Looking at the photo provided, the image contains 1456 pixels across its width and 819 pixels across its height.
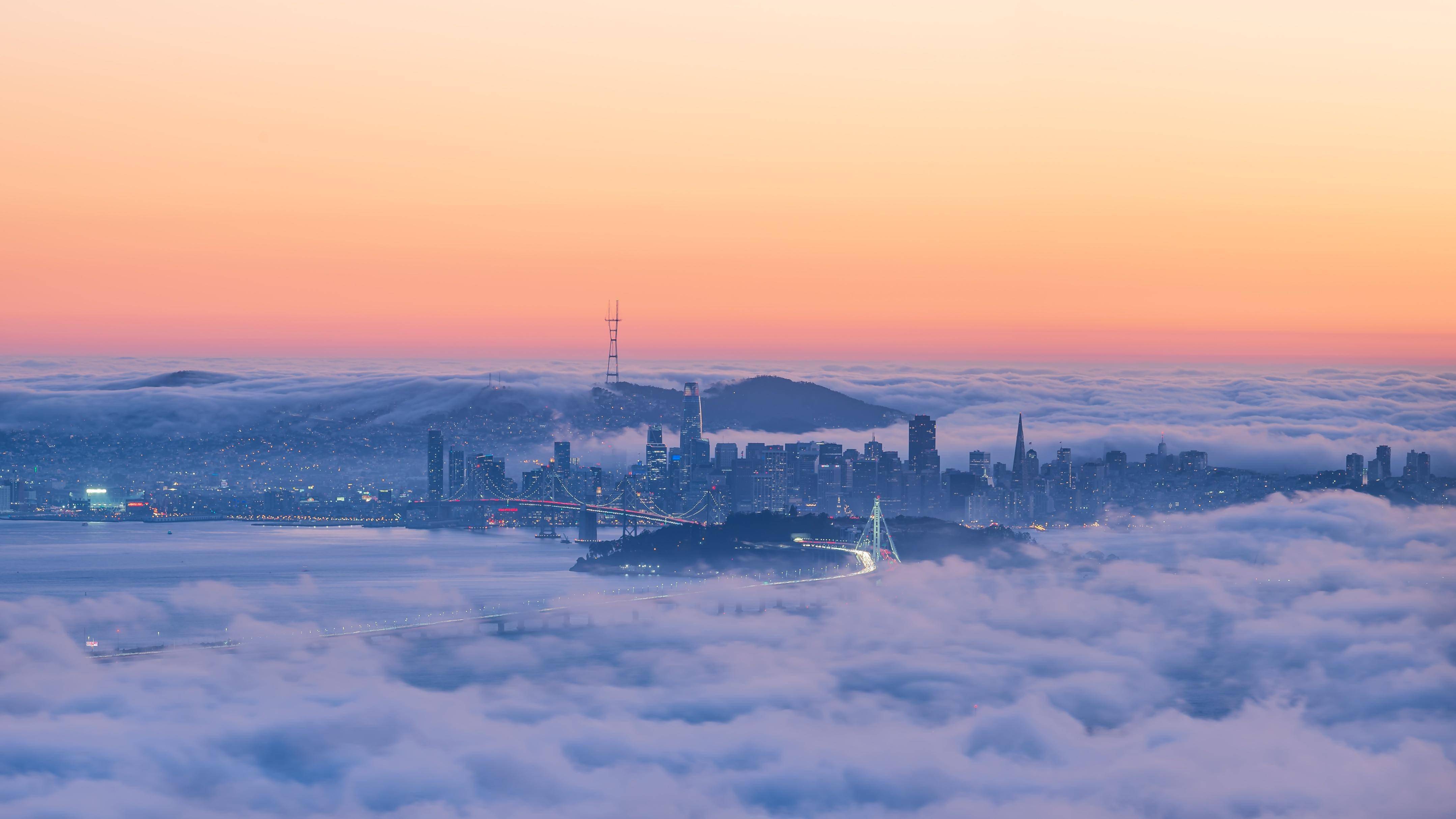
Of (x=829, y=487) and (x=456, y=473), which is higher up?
(x=829, y=487)

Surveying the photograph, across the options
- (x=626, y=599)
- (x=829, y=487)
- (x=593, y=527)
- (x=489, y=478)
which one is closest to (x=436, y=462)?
(x=489, y=478)

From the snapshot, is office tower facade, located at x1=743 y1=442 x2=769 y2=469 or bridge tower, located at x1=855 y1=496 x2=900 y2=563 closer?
bridge tower, located at x1=855 y1=496 x2=900 y2=563

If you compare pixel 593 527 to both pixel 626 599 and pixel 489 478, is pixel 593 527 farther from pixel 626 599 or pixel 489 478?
pixel 626 599

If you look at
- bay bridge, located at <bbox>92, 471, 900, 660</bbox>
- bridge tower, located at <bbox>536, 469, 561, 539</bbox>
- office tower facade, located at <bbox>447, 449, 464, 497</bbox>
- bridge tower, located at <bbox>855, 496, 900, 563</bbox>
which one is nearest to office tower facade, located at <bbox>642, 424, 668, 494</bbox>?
bay bridge, located at <bbox>92, 471, 900, 660</bbox>

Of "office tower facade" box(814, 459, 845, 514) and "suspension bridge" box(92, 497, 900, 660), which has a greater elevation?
"office tower facade" box(814, 459, 845, 514)

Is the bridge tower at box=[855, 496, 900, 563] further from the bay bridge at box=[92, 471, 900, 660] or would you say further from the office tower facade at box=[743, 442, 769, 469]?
the office tower facade at box=[743, 442, 769, 469]

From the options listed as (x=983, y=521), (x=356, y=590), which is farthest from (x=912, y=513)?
(x=356, y=590)
